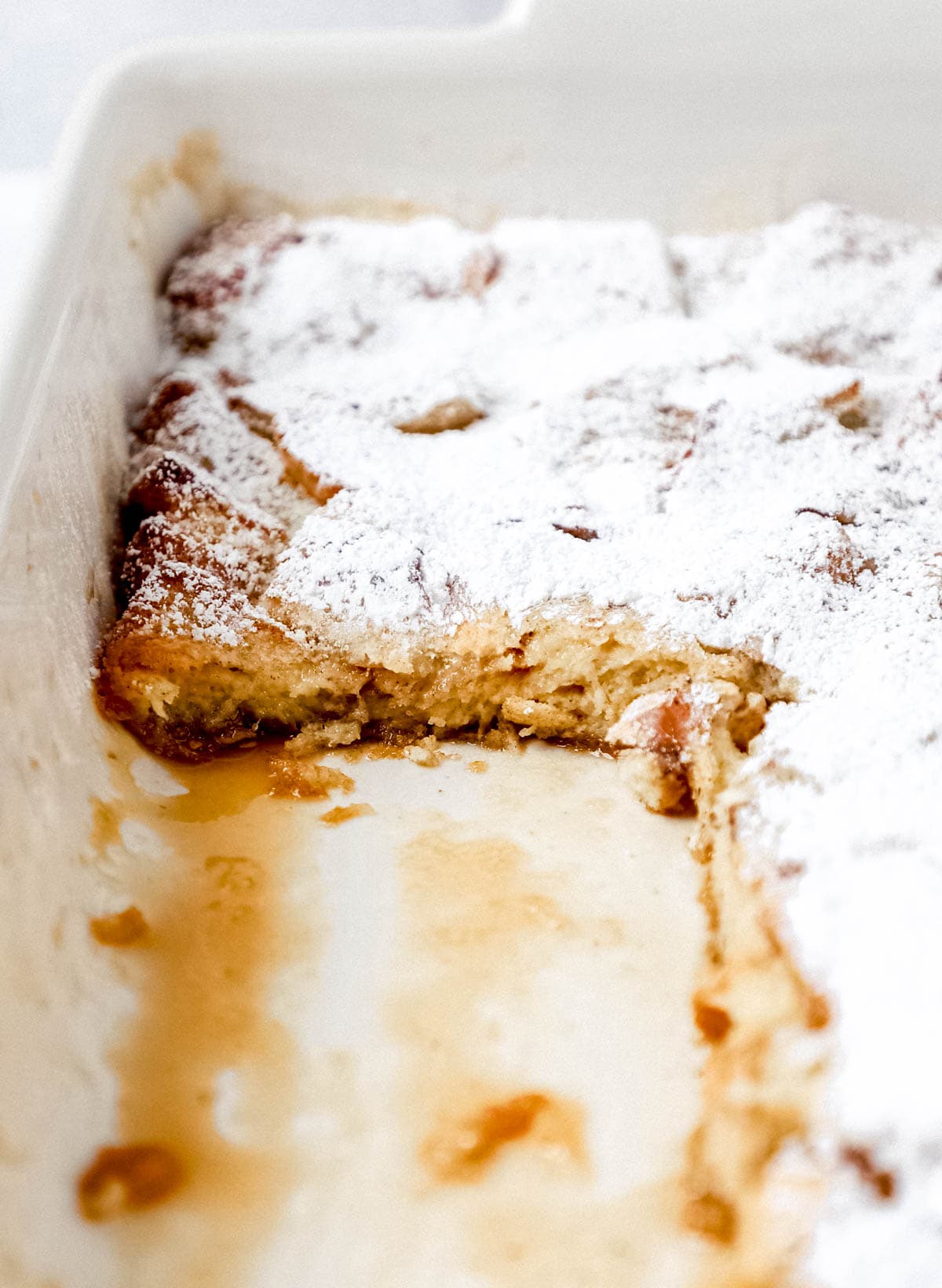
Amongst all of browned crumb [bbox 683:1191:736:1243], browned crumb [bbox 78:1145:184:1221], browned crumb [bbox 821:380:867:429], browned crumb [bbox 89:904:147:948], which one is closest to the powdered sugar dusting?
browned crumb [bbox 821:380:867:429]

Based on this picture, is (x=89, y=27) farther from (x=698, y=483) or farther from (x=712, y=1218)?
(x=712, y=1218)

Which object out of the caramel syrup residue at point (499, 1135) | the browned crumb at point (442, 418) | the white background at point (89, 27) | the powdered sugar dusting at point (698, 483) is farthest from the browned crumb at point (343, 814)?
the white background at point (89, 27)

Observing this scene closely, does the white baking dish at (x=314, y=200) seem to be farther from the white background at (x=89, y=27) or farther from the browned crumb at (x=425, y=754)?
the white background at (x=89, y=27)

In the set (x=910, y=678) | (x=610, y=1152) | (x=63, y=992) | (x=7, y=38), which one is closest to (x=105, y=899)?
(x=63, y=992)

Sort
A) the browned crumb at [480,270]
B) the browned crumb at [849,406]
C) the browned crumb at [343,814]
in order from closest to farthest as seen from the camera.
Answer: the browned crumb at [343,814] → the browned crumb at [849,406] → the browned crumb at [480,270]

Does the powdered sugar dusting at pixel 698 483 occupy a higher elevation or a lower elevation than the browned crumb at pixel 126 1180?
higher
